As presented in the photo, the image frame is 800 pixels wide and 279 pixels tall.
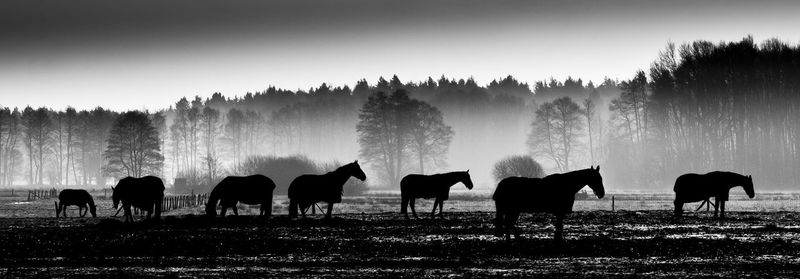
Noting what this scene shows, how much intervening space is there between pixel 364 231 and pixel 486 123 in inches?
5171

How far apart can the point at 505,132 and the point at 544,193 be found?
133m

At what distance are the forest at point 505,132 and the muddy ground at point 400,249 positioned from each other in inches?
2368

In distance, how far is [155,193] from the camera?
123 feet

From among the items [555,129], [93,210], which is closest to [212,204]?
[93,210]

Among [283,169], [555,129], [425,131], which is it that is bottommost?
[283,169]

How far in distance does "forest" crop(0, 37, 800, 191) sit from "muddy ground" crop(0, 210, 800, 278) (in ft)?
197

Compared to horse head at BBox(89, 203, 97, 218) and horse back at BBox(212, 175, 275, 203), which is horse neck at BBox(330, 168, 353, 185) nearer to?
horse back at BBox(212, 175, 275, 203)

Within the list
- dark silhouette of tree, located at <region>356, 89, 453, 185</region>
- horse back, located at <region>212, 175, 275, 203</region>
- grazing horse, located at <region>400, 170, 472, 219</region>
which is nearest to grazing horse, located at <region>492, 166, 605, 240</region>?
horse back, located at <region>212, 175, 275, 203</region>

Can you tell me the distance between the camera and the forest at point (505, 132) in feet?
323

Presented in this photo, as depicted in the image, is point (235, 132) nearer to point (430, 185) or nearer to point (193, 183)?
point (193, 183)

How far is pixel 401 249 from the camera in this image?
25.6m

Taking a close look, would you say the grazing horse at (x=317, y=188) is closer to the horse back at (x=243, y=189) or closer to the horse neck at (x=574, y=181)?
the horse back at (x=243, y=189)

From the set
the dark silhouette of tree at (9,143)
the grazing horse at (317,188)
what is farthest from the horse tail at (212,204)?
the dark silhouette of tree at (9,143)

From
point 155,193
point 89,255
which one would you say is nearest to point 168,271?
point 89,255
